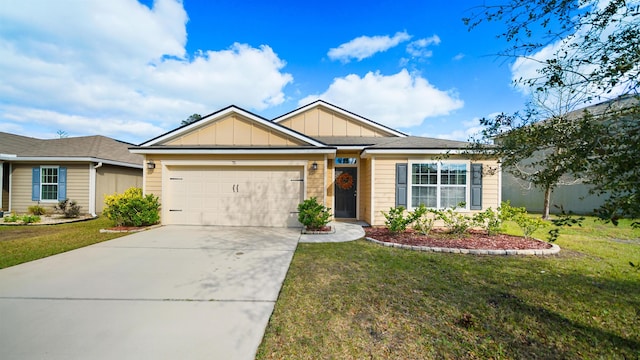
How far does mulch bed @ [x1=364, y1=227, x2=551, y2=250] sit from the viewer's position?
5.75 metres

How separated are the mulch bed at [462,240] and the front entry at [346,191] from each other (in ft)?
7.94

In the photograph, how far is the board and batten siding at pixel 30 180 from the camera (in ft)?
34.7

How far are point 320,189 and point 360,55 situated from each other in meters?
8.13

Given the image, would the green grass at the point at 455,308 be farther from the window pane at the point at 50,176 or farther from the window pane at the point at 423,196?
the window pane at the point at 50,176

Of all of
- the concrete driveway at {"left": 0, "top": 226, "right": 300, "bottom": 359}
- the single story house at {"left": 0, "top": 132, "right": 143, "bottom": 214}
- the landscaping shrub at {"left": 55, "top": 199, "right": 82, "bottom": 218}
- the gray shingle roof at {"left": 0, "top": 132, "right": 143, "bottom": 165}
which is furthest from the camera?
the gray shingle roof at {"left": 0, "top": 132, "right": 143, "bottom": 165}

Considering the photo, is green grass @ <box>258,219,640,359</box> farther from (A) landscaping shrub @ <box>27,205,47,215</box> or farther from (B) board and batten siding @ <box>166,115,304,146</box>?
(A) landscaping shrub @ <box>27,205,47,215</box>

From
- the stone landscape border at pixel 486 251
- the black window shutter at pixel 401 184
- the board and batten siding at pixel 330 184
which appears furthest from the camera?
the board and batten siding at pixel 330 184

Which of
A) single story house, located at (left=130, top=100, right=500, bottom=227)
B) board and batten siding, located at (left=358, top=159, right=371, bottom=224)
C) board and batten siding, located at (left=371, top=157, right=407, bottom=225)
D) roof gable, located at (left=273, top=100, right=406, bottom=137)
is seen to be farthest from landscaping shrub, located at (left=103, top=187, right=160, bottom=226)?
board and batten siding, located at (left=371, top=157, right=407, bottom=225)

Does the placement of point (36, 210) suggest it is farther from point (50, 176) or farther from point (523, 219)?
point (523, 219)

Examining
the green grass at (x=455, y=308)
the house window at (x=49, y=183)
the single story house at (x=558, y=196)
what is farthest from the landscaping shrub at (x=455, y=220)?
the house window at (x=49, y=183)

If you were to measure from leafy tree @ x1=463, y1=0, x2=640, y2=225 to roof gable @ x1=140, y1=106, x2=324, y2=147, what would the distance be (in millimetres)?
6318

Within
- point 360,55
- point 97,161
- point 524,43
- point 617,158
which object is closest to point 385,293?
point 617,158

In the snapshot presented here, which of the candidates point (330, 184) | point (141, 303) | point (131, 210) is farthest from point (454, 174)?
point (131, 210)

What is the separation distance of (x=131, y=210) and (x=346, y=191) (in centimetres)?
740
